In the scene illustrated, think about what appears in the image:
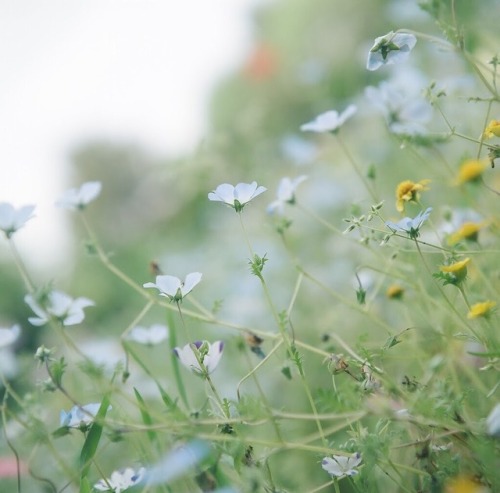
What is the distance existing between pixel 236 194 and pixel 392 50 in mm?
205

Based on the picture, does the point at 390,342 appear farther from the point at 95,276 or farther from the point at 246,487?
the point at 95,276

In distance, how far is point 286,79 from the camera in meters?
3.40

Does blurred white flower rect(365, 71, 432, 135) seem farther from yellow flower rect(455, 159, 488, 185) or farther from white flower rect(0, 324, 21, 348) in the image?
white flower rect(0, 324, 21, 348)

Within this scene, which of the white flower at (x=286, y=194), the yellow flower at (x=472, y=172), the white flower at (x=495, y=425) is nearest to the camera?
the white flower at (x=495, y=425)

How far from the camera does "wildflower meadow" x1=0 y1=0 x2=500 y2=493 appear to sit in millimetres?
551

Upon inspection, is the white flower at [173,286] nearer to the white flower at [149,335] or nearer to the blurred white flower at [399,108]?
the white flower at [149,335]

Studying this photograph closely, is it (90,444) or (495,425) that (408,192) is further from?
(90,444)

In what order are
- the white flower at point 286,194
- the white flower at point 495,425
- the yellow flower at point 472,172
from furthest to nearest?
the white flower at point 286,194
the yellow flower at point 472,172
the white flower at point 495,425

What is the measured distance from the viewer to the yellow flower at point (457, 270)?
0.55 meters

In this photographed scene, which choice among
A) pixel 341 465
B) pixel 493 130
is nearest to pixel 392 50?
pixel 493 130

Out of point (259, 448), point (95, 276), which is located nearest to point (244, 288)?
point (259, 448)

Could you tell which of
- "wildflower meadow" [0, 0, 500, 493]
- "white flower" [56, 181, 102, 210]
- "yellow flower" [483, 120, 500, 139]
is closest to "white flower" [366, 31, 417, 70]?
"wildflower meadow" [0, 0, 500, 493]

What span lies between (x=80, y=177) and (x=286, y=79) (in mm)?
2121

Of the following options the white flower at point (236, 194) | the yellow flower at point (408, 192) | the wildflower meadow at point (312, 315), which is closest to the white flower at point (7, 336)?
the wildflower meadow at point (312, 315)
